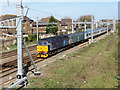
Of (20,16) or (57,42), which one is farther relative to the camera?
(57,42)

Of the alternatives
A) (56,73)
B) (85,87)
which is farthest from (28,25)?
(85,87)

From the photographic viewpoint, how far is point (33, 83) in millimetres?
10820

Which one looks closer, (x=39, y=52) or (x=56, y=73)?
(x=56, y=73)

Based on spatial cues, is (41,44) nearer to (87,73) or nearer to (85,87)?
(87,73)

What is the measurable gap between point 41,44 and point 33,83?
27.8 feet

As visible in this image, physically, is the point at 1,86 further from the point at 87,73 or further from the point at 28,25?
the point at 28,25

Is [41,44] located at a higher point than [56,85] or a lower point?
higher

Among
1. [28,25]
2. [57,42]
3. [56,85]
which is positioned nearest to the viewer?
[56,85]

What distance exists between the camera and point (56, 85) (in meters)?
10.2

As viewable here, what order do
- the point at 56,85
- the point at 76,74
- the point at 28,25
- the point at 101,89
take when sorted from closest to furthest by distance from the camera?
the point at 101,89
the point at 56,85
the point at 76,74
the point at 28,25

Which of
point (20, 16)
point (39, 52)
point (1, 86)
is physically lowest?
point (1, 86)

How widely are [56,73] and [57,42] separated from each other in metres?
8.81

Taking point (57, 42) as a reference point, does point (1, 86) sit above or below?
below

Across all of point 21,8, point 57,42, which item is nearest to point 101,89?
point 21,8
